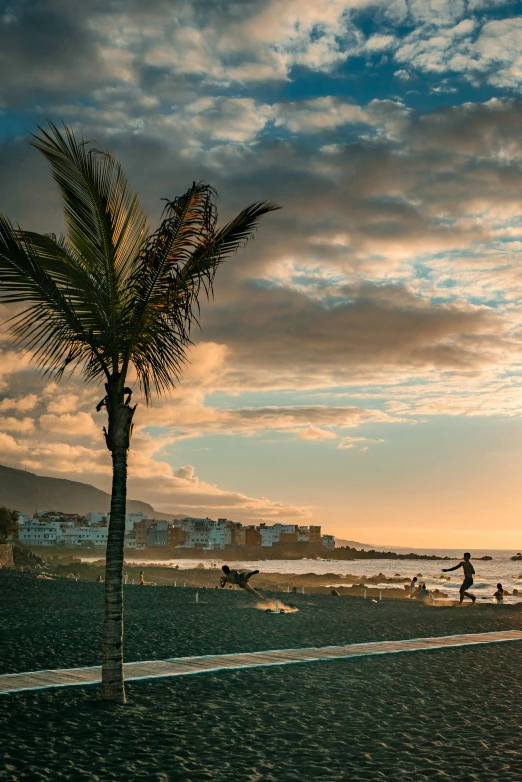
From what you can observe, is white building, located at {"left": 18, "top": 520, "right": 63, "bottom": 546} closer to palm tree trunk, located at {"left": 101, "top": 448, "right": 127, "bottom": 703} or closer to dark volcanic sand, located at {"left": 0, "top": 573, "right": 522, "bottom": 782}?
dark volcanic sand, located at {"left": 0, "top": 573, "right": 522, "bottom": 782}

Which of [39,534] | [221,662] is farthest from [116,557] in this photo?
[39,534]

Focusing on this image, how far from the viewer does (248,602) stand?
2956 cm

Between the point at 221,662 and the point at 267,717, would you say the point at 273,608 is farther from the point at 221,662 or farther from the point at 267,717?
the point at 267,717

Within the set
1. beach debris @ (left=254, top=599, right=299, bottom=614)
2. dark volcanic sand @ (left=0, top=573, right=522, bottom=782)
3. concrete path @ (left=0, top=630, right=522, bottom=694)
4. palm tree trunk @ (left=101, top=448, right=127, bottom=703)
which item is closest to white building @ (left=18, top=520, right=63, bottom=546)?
beach debris @ (left=254, top=599, right=299, bottom=614)

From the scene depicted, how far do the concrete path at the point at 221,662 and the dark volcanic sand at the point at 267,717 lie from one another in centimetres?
46

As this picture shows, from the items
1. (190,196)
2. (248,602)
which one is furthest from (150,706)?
(248,602)

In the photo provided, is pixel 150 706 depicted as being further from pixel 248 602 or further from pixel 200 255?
pixel 248 602

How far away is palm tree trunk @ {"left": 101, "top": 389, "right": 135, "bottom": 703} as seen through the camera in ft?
34.8

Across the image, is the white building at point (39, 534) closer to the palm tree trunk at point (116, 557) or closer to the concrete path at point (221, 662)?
the concrete path at point (221, 662)

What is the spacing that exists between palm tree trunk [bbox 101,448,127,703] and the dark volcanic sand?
1.01ft

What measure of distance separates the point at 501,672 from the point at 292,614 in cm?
1166

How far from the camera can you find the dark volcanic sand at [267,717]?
7906 millimetres

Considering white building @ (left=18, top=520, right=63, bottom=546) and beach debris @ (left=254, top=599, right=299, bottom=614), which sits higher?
beach debris @ (left=254, top=599, right=299, bottom=614)

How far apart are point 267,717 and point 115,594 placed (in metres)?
2.68
